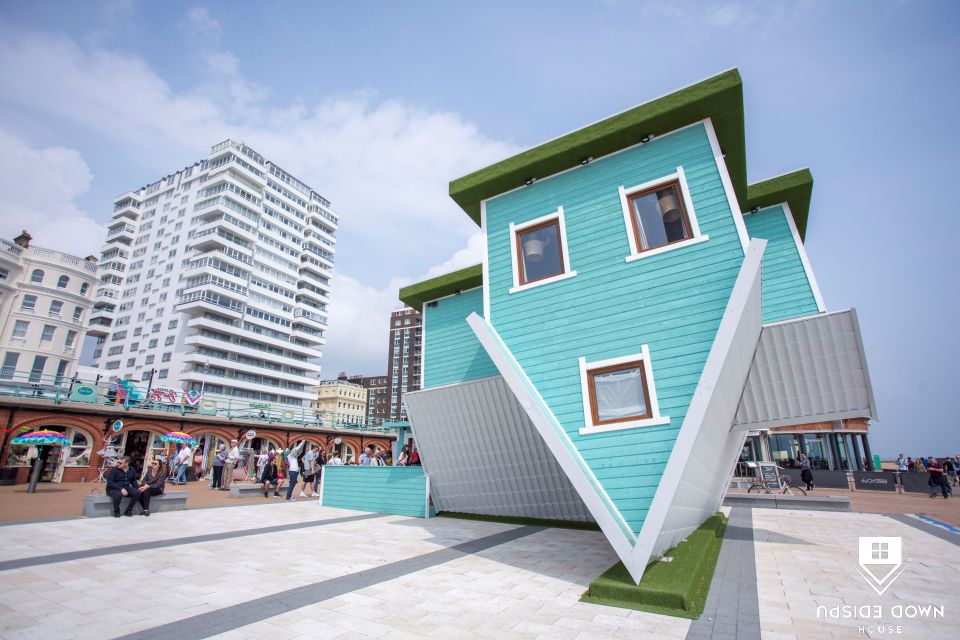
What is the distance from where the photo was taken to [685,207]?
756 cm

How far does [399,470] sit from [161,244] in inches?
3034

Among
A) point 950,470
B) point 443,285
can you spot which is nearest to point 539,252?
point 443,285

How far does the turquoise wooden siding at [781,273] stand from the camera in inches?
380

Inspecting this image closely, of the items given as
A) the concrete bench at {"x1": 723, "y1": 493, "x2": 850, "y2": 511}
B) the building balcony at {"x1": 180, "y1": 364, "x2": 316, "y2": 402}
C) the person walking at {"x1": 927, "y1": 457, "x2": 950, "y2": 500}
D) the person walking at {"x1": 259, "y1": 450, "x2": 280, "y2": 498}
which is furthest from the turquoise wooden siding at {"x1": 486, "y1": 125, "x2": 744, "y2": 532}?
the building balcony at {"x1": 180, "y1": 364, "x2": 316, "y2": 402}

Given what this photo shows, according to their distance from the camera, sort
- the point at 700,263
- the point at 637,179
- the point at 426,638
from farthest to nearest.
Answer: the point at 637,179 < the point at 700,263 < the point at 426,638

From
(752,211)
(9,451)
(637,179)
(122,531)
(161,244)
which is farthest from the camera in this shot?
(161,244)

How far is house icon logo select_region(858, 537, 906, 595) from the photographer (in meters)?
6.56

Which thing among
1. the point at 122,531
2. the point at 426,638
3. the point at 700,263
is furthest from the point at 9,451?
the point at 700,263

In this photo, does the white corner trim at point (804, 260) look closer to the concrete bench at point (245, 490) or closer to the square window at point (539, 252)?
the square window at point (539, 252)

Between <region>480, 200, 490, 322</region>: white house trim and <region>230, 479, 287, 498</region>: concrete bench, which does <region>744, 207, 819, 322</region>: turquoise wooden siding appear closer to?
<region>480, 200, 490, 322</region>: white house trim

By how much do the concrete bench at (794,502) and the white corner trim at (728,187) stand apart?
44.1 feet

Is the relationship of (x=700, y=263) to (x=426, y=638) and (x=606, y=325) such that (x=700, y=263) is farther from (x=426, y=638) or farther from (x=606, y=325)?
(x=426, y=638)

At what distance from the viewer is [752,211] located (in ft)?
35.9

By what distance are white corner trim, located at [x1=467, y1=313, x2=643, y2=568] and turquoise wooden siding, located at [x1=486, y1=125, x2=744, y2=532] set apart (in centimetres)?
12
